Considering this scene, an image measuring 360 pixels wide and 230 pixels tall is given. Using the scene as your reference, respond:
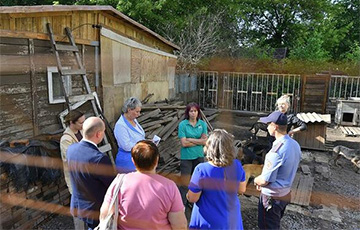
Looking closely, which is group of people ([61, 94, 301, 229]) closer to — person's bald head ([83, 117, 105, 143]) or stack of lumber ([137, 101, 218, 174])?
person's bald head ([83, 117, 105, 143])

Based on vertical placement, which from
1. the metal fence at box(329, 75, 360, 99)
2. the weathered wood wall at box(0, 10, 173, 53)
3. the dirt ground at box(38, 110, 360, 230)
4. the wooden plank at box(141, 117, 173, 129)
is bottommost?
the dirt ground at box(38, 110, 360, 230)

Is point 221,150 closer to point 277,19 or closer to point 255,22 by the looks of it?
point 255,22

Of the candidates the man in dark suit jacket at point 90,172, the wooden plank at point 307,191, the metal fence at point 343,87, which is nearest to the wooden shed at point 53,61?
the man in dark suit jacket at point 90,172

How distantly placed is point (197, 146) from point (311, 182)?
346 centimetres

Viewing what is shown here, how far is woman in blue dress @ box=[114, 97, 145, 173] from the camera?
4.07m

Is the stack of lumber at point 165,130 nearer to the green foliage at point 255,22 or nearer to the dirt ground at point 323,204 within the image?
the dirt ground at point 323,204

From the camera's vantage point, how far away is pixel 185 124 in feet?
15.4

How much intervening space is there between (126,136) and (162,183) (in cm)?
186

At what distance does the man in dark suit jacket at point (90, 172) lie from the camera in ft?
9.28

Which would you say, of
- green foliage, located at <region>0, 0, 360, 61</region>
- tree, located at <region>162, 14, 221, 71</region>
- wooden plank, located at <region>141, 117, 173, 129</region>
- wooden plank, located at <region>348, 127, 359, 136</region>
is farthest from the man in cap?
tree, located at <region>162, 14, 221, 71</region>

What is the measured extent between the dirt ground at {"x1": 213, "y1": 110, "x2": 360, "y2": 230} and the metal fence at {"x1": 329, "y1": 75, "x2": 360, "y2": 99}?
685 centimetres

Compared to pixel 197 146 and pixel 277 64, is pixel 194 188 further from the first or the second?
pixel 277 64

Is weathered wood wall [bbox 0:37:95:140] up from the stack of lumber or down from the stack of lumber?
up

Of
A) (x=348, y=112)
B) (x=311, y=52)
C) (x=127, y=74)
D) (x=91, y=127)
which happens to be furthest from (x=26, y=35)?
(x=311, y=52)
